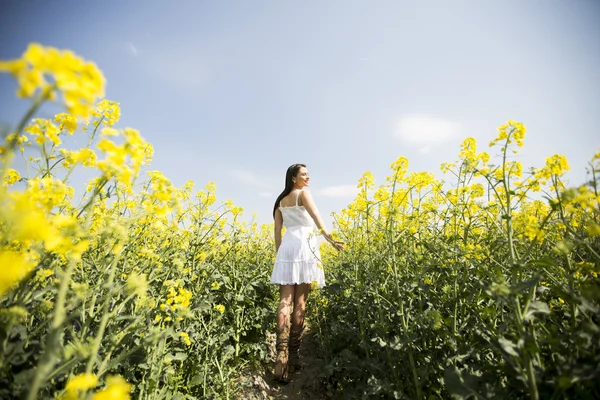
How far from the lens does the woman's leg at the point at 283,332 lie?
3.00 m

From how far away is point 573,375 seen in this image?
3.38ft

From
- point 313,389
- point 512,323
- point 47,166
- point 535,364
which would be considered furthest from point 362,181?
point 47,166

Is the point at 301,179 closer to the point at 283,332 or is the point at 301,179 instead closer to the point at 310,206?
the point at 310,206

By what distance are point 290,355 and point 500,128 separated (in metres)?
3.18

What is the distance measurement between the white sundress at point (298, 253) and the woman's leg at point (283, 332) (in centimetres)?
16

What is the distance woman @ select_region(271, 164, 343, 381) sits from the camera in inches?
122

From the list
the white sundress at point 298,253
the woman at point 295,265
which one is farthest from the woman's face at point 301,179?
the white sundress at point 298,253

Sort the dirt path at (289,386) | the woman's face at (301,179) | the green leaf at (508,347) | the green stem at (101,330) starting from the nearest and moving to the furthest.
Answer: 1. the green stem at (101,330)
2. the green leaf at (508,347)
3. the dirt path at (289,386)
4. the woman's face at (301,179)

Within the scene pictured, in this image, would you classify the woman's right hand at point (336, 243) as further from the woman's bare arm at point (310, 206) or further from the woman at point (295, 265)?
the woman's bare arm at point (310, 206)

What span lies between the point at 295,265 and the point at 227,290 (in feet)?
3.34

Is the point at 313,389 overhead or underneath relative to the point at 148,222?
underneath

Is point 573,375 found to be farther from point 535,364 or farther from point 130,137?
point 130,137

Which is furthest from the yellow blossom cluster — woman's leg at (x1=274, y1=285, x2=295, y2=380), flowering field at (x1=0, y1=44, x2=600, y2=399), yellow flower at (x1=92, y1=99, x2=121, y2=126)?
woman's leg at (x1=274, y1=285, x2=295, y2=380)

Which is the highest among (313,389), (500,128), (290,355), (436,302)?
(500,128)
